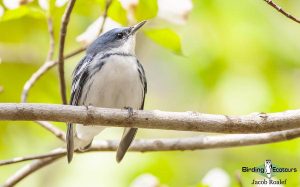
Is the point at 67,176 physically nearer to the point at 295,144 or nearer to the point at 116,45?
the point at 116,45

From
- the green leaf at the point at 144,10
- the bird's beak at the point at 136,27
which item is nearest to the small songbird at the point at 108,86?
the bird's beak at the point at 136,27

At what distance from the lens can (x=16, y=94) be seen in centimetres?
422

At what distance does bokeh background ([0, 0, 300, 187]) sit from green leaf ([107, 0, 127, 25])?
3.26ft

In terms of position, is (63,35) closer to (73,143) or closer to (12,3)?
(12,3)

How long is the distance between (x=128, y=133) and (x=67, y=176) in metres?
1.51

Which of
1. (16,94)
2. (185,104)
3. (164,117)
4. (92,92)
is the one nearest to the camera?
(164,117)

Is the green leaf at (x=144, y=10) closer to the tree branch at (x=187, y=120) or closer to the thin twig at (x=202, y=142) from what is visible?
the tree branch at (x=187, y=120)

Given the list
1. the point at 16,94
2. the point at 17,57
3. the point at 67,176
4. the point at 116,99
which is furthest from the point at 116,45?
the point at 67,176

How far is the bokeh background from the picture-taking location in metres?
4.34

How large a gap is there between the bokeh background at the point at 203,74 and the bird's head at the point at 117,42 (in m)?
0.36

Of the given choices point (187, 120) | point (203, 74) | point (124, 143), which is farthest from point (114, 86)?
point (203, 74)

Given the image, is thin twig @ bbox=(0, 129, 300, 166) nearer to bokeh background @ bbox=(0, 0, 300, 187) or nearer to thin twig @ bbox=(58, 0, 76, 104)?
thin twig @ bbox=(58, 0, 76, 104)

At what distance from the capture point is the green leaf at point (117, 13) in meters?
3.19

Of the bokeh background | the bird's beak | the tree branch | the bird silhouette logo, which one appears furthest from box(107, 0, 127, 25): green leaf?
the bird silhouette logo
